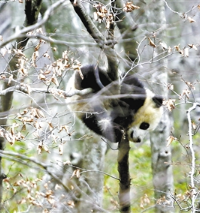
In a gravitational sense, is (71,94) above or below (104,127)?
above

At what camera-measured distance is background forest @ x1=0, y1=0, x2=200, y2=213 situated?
3.71 m

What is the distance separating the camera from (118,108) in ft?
17.9

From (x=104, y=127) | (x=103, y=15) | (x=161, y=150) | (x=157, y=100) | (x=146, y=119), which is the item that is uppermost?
(x=103, y=15)

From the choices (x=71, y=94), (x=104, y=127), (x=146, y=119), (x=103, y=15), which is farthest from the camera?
(x=146, y=119)

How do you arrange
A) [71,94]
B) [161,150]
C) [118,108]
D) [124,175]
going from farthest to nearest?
[161,150]
[118,108]
[124,175]
[71,94]

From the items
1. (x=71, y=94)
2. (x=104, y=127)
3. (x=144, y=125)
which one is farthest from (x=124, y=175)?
(x=144, y=125)

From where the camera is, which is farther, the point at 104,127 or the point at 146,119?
the point at 146,119

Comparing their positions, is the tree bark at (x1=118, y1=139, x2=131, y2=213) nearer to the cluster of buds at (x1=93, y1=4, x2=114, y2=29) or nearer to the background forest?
the background forest

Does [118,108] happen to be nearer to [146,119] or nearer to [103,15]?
[146,119]

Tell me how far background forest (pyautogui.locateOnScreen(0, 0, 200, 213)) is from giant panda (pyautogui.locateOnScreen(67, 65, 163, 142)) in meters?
0.17

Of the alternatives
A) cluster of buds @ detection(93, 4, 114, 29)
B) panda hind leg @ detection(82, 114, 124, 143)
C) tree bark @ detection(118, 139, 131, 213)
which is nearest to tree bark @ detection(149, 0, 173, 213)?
panda hind leg @ detection(82, 114, 124, 143)

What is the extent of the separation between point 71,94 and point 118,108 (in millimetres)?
1590

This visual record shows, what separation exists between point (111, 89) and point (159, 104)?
1.50 m

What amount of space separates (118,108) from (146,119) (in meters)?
0.91
